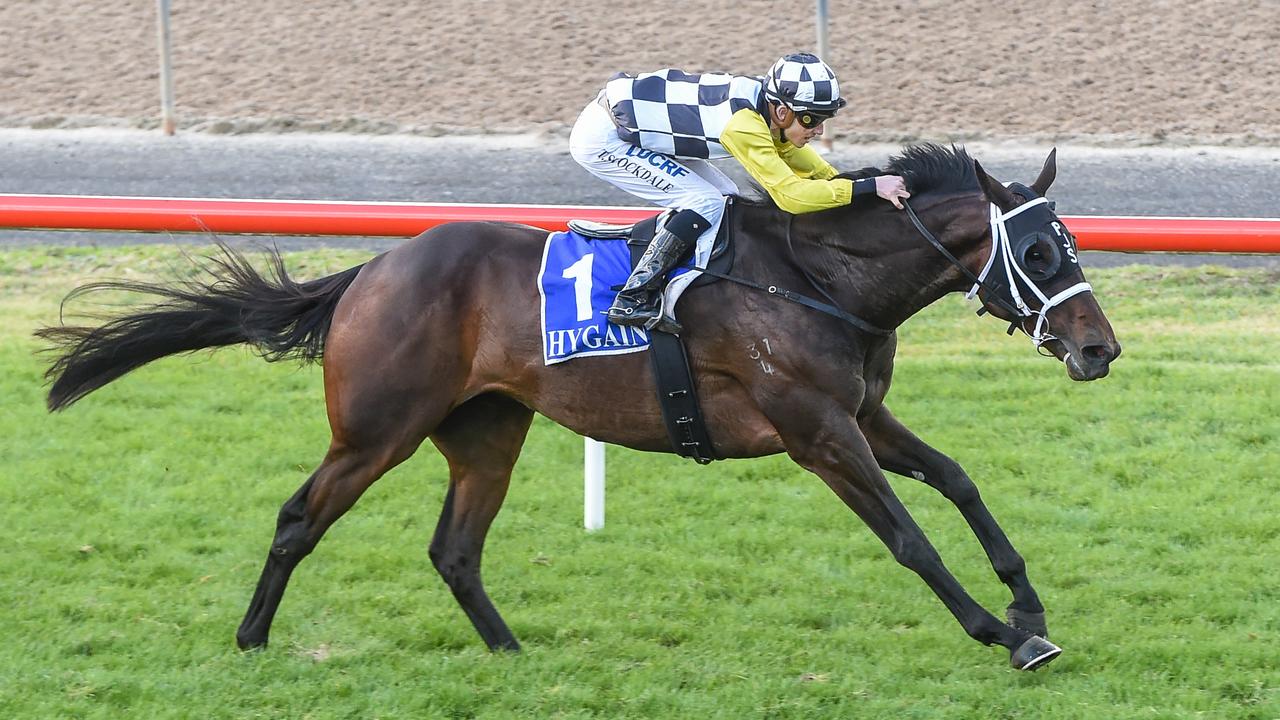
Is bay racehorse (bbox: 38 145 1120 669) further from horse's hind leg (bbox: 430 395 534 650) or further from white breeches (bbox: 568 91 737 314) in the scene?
white breeches (bbox: 568 91 737 314)

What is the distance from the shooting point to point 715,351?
15.7ft

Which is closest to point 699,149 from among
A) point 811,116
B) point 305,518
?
point 811,116

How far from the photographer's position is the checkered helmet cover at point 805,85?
4.58 metres

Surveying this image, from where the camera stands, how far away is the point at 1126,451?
659cm

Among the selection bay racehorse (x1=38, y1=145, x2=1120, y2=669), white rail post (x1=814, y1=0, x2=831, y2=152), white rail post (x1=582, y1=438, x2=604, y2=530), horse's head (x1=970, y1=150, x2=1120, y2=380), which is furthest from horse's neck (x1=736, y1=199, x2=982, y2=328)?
white rail post (x1=814, y1=0, x2=831, y2=152)

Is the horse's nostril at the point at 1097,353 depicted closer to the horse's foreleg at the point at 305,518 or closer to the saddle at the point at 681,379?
the saddle at the point at 681,379

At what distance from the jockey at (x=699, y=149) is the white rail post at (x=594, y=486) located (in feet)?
3.82

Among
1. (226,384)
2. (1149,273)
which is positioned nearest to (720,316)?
(226,384)

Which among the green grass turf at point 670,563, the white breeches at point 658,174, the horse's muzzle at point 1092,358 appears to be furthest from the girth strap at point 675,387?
the horse's muzzle at point 1092,358

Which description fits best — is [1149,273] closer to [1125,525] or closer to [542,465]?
[1125,525]

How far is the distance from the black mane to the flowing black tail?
1.94 m

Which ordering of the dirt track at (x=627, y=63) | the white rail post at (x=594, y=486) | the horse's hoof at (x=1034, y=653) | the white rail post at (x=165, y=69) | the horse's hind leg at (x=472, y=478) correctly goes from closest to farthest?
the horse's hoof at (x=1034, y=653)
the horse's hind leg at (x=472, y=478)
the white rail post at (x=594, y=486)
the dirt track at (x=627, y=63)
the white rail post at (x=165, y=69)

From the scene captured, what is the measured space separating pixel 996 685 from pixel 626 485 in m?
2.32

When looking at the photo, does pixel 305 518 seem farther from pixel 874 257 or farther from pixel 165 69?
pixel 165 69
